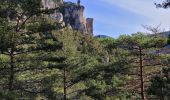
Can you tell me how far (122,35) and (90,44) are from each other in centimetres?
8163

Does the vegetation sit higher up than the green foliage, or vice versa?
the vegetation

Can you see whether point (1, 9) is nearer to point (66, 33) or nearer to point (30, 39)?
point (30, 39)

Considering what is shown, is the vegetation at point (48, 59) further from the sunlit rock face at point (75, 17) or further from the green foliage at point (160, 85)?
the sunlit rock face at point (75, 17)

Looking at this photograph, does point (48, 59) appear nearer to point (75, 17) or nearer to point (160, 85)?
point (160, 85)

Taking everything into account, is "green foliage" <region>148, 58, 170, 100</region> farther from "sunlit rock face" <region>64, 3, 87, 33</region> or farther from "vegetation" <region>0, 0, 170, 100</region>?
"sunlit rock face" <region>64, 3, 87, 33</region>

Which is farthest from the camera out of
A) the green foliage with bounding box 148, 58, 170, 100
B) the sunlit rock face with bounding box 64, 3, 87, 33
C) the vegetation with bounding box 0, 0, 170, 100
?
the sunlit rock face with bounding box 64, 3, 87, 33

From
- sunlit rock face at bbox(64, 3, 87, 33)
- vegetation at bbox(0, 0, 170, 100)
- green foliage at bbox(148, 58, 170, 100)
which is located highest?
sunlit rock face at bbox(64, 3, 87, 33)

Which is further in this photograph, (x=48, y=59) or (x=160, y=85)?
(x=160, y=85)

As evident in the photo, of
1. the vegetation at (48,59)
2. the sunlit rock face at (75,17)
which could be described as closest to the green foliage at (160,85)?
the vegetation at (48,59)

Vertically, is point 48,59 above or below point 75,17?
below

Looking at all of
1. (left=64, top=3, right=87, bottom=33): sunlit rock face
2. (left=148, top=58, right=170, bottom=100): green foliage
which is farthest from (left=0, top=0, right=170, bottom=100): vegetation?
(left=64, top=3, right=87, bottom=33): sunlit rock face

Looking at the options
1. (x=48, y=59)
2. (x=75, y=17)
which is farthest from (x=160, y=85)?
(x=75, y=17)

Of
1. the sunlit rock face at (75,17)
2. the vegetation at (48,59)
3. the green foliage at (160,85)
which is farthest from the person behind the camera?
the sunlit rock face at (75,17)

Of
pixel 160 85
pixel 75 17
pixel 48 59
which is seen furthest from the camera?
pixel 75 17
